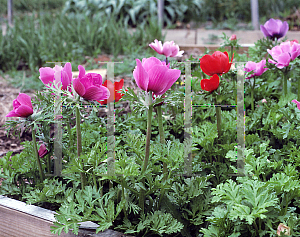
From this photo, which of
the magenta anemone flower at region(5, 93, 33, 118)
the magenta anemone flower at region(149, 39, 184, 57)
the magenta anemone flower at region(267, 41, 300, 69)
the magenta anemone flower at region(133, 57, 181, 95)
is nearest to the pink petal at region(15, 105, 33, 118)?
the magenta anemone flower at region(5, 93, 33, 118)

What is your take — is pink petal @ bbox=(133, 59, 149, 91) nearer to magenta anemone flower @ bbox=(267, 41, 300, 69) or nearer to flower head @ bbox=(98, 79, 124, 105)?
flower head @ bbox=(98, 79, 124, 105)

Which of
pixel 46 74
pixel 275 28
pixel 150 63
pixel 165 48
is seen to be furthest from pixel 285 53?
pixel 46 74

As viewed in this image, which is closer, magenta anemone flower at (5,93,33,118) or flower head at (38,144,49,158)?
magenta anemone flower at (5,93,33,118)

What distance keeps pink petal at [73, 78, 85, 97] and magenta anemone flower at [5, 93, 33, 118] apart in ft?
0.76

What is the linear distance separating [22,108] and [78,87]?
25 centimetres

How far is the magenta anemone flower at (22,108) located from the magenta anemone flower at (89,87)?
0.77ft

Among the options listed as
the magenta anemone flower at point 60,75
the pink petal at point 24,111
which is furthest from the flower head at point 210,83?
the pink petal at point 24,111

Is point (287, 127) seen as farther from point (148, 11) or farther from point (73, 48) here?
point (148, 11)

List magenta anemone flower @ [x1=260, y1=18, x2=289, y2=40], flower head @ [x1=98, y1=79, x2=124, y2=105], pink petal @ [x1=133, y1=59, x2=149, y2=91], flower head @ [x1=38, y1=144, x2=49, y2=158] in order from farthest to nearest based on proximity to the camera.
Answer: magenta anemone flower @ [x1=260, y1=18, x2=289, y2=40] → flower head @ [x1=38, y1=144, x2=49, y2=158] → flower head @ [x1=98, y1=79, x2=124, y2=105] → pink petal @ [x1=133, y1=59, x2=149, y2=91]

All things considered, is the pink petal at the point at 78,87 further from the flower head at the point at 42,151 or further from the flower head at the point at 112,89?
the flower head at the point at 42,151

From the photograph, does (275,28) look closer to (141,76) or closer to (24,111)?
(141,76)

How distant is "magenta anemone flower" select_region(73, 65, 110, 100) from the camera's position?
833 millimetres

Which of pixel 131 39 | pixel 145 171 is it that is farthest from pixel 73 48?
pixel 145 171

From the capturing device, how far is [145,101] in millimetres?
811
